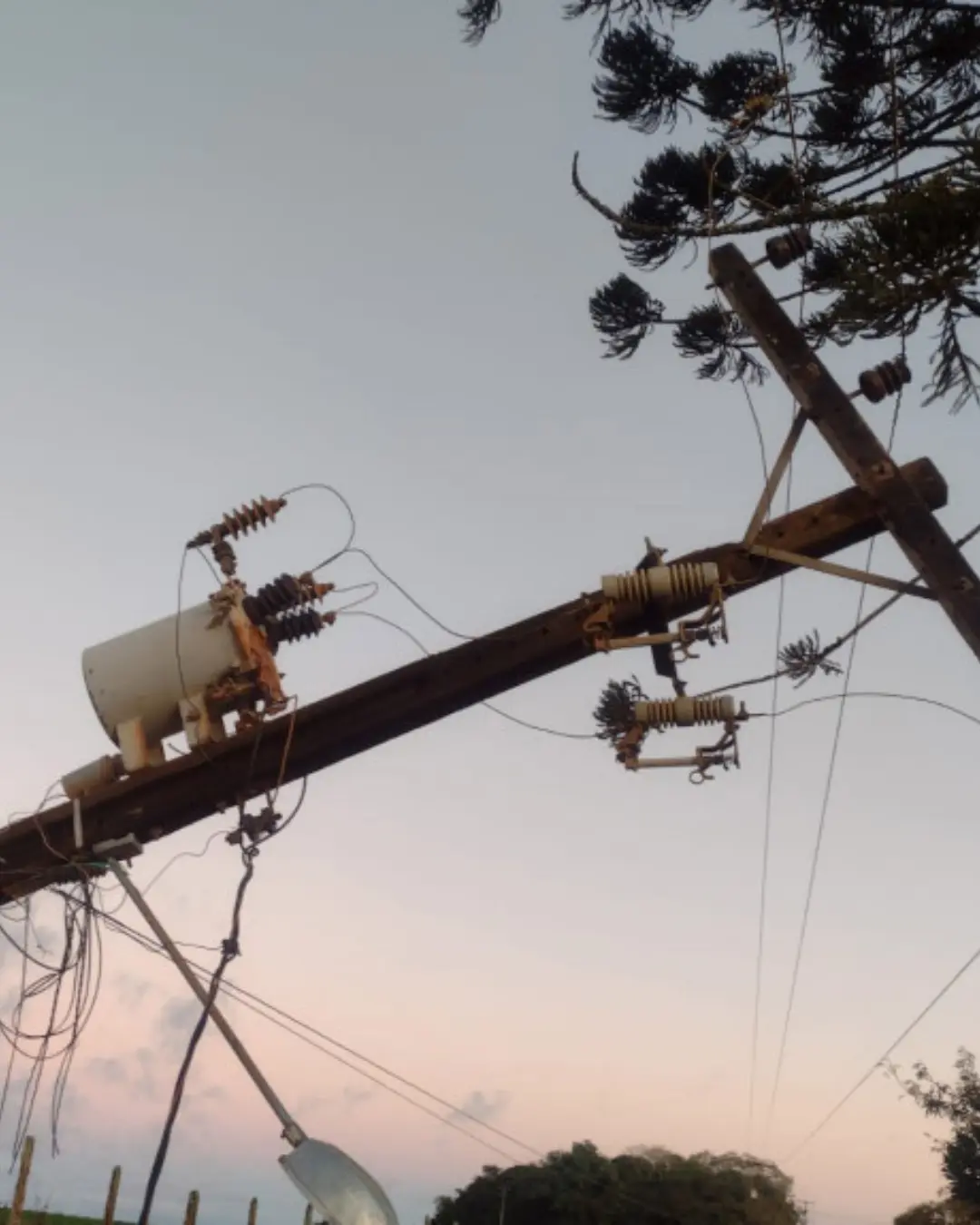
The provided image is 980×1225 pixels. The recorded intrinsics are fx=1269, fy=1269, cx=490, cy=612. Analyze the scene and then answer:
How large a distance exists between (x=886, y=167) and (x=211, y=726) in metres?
5.52

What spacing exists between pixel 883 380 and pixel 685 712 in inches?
63.5

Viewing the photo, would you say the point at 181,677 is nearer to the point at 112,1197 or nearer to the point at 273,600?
the point at 273,600

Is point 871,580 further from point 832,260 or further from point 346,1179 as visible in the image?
point 832,260

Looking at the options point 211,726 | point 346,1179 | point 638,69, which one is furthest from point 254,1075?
point 638,69

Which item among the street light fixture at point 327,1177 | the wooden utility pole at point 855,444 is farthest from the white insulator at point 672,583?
the street light fixture at point 327,1177

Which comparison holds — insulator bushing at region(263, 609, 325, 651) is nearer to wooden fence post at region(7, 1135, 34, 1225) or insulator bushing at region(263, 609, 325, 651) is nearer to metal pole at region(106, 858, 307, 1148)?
metal pole at region(106, 858, 307, 1148)

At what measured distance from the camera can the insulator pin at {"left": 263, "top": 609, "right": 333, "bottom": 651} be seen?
542 centimetres

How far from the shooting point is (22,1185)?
1412 cm

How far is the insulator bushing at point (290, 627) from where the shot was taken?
213 inches

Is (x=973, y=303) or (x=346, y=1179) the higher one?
(x=973, y=303)

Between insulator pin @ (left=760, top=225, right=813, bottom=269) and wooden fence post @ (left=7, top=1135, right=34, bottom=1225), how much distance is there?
12.2 meters

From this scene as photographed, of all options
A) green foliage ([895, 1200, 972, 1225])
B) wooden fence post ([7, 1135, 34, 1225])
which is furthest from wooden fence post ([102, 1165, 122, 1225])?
green foliage ([895, 1200, 972, 1225])

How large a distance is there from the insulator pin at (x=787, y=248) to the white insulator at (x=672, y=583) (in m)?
1.75

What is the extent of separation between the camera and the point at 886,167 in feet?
25.9
